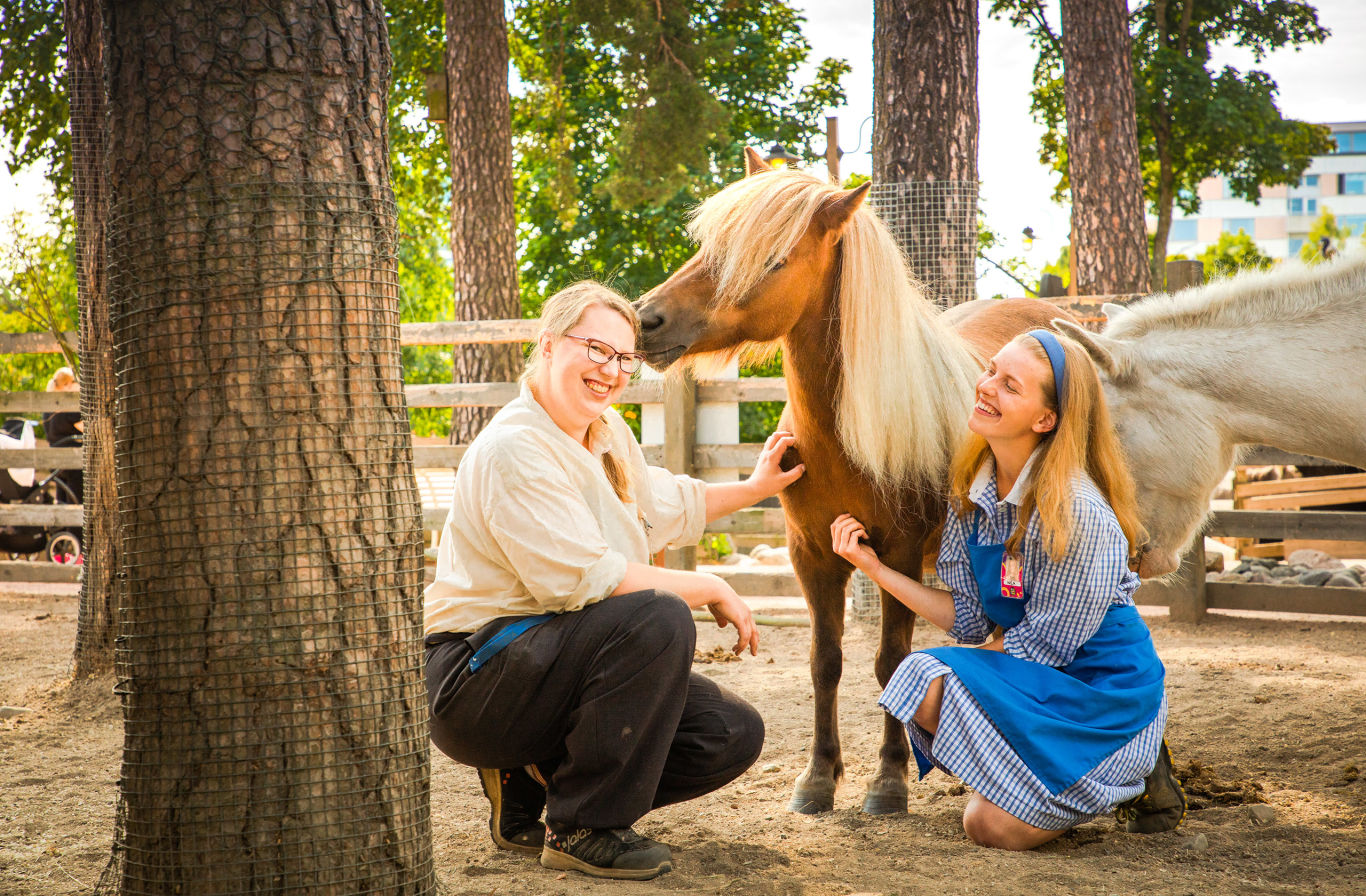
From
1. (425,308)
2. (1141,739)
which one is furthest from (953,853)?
(425,308)

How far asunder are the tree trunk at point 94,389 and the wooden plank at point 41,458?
3.87 meters

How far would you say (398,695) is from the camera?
1.89 metres

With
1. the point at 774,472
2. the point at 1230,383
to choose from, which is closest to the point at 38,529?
the point at 774,472

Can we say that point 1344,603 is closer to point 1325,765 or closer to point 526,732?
point 1325,765

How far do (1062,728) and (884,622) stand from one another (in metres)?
0.77

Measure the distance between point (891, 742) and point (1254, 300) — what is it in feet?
5.70

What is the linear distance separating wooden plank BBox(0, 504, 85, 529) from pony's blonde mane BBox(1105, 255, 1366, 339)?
7.61 meters

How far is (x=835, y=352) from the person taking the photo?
297cm

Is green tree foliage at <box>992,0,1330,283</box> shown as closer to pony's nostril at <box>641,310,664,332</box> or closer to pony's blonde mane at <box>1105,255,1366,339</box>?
pony's blonde mane at <box>1105,255,1366,339</box>

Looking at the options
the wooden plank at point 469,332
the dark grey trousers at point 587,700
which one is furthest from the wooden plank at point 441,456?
the dark grey trousers at point 587,700

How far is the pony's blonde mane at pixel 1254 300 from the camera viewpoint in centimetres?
304

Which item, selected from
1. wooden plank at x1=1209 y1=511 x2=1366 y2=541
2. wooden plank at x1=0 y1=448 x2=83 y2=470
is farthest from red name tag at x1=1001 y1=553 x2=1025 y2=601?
wooden plank at x1=0 y1=448 x2=83 y2=470

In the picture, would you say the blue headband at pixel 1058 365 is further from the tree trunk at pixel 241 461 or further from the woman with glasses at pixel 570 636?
the tree trunk at pixel 241 461

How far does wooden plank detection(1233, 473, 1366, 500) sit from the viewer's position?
7.94m
